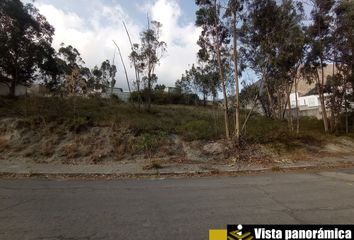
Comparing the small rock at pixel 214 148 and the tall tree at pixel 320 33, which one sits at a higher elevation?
the tall tree at pixel 320 33

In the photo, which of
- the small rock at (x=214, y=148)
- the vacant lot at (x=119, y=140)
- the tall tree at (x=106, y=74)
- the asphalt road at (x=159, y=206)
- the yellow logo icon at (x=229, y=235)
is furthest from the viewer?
the tall tree at (x=106, y=74)

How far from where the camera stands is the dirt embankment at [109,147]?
14.4 meters

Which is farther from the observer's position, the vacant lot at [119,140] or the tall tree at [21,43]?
the tall tree at [21,43]

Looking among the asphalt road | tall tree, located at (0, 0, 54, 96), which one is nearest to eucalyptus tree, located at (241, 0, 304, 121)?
the asphalt road

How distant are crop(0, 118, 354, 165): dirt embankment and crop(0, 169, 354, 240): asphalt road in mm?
4216

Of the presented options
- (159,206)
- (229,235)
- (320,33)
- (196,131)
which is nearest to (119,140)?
(196,131)

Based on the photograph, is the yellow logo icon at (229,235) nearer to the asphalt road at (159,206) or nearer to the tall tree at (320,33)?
the asphalt road at (159,206)

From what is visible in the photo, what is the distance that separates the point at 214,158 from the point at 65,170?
6.59m

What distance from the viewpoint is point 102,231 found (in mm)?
5270

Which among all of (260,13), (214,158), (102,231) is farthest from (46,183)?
(260,13)

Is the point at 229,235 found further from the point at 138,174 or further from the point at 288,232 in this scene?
the point at 138,174

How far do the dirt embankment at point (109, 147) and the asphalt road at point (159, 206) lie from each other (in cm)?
422

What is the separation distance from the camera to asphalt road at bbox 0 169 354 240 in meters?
5.38

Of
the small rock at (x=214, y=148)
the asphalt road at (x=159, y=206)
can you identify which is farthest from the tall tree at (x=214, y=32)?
the asphalt road at (x=159, y=206)
